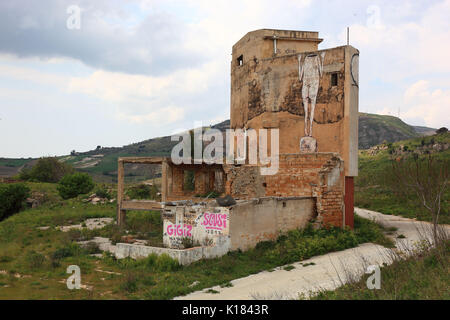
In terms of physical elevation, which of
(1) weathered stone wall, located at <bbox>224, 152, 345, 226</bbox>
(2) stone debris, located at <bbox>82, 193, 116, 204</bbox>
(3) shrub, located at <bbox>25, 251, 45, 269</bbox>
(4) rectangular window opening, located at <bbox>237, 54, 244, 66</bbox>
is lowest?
(2) stone debris, located at <bbox>82, 193, 116, 204</bbox>

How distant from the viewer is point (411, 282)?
6.76 meters

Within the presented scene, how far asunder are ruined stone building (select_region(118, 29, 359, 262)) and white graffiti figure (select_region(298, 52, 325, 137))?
0.04 metres

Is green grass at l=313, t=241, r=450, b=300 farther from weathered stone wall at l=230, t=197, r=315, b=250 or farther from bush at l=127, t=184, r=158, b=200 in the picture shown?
bush at l=127, t=184, r=158, b=200

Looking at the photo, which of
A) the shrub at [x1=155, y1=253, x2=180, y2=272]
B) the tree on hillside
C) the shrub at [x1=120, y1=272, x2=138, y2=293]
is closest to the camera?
the shrub at [x1=120, y1=272, x2=138, y2=293]

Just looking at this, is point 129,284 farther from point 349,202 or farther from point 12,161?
point 12,161

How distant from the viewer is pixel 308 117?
616 inches


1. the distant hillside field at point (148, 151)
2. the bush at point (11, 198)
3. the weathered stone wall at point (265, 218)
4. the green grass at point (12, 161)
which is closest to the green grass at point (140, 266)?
the weathered stone wall at point (265, 218)

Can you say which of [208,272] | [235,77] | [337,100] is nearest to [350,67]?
[337,100]

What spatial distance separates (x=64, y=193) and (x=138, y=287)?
2999 centimetres

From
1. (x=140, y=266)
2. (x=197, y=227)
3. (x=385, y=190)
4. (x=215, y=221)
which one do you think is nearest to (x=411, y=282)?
(x=215, y=221)

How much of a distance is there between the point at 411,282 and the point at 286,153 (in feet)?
31.7

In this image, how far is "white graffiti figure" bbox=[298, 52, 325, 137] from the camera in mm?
15320

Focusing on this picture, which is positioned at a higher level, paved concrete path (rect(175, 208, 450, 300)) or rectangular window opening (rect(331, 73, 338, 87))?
rectangular window opening (rect(331, 73, 338, 87))

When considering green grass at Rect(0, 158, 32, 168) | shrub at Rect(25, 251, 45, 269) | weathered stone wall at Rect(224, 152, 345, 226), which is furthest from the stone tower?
green grass at Rect(0, 158, 32, 168)
